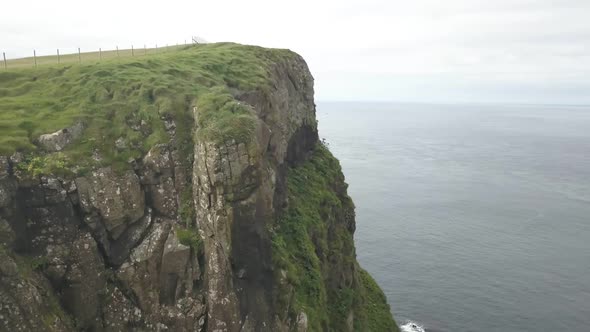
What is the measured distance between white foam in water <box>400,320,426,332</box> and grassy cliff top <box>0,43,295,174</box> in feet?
125

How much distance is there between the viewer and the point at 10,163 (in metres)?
22.7

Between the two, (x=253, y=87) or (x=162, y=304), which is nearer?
(x=162, y=304)

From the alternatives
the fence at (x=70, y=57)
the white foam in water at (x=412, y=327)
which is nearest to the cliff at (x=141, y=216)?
the fence at (x=70, y=57)

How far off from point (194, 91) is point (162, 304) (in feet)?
45.9

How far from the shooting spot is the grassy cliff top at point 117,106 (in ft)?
81.1

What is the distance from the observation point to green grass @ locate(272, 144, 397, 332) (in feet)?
94.9

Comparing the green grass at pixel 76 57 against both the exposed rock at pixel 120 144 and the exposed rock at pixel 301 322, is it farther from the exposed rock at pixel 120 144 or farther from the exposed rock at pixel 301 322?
the exposed rock at pixel 301 322

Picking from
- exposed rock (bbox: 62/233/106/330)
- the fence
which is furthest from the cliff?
the fence

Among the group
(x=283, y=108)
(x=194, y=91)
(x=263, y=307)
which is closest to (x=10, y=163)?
(x=194, y=91)

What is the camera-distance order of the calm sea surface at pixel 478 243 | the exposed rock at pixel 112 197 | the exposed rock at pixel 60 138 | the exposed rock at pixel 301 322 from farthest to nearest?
the calm sea surface at pixel 478 243, the exposed rock at pixel 301 322, the exposed rock at pixel 60 138, the exposed rock at pixel 112 197

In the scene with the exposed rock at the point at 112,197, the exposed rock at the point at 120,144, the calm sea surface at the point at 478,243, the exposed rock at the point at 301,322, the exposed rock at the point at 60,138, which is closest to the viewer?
the exposed rock at the point at 112,197

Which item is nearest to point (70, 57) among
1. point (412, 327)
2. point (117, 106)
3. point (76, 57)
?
point (76, 57)

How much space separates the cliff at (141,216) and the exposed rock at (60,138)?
0.24ft

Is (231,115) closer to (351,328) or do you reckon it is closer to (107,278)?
(107,278)
